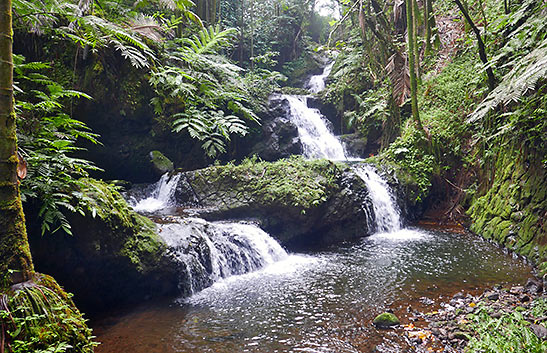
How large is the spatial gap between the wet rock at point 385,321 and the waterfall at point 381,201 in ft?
16.1

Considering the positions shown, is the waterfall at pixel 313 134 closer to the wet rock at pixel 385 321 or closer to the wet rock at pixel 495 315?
the wet rock at pixel 385 321

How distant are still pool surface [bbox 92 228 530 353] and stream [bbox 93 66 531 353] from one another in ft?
0.05

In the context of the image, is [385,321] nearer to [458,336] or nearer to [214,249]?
[458,336]

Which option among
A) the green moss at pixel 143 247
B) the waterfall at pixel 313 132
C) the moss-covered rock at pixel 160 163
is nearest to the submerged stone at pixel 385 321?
the green moss at pixel 143 247

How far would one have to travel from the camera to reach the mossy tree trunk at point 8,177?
2.41m

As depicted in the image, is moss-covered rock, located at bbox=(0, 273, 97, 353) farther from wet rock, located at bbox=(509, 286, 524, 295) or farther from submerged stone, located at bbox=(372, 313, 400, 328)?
wet rock, located at bbox=(509, 286, 524, 295)

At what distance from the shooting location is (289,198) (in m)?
7.62

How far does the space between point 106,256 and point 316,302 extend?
303cm

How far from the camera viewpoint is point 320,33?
896 inches

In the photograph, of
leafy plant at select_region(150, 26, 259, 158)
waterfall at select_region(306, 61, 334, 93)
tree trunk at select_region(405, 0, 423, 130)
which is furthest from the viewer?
waterfall at select_region(306, 61, 334, 93)

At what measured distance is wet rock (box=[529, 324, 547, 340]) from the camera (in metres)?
3.03

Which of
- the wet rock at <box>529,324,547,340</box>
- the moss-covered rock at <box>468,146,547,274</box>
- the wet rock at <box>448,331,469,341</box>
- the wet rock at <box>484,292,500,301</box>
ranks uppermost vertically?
the moss-covered rock at <box>468,146,547,274</box>

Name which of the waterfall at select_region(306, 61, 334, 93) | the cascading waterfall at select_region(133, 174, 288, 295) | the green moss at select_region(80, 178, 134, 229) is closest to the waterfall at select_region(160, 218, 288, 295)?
the cascading waterfall at select_region(133, 174, 288, 295)

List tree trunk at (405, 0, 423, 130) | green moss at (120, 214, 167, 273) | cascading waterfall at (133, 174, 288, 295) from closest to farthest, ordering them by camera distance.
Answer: green moss at (120, 214, 167, 273)
cascading waterfall at (133, 174, 288, 295)
tree trunk at (405, 0, 423, 130)
